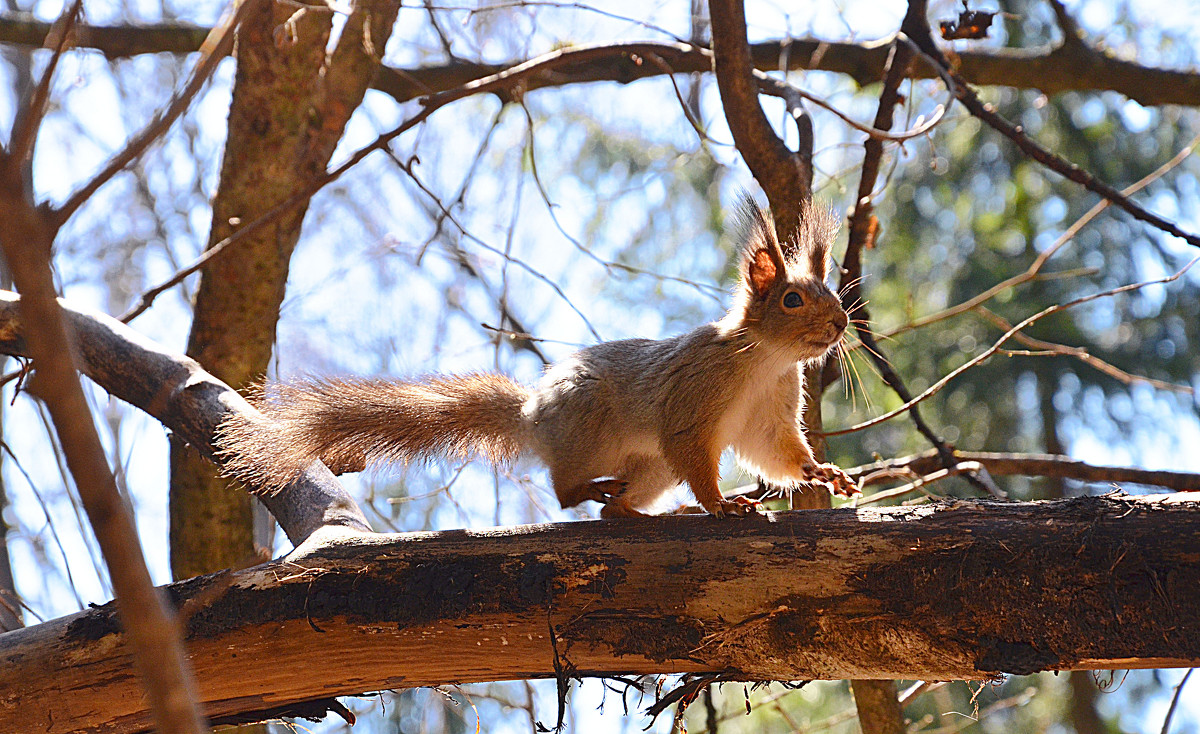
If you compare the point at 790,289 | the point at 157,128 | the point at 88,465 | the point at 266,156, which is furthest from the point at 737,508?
the point at 266,156

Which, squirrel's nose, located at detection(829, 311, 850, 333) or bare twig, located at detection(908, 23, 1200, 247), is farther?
bare twig, located at detection(908, 23, 1200, 247)

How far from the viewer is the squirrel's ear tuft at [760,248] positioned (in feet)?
7.83

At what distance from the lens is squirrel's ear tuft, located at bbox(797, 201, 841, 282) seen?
8.10 ft

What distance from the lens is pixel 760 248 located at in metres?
2.42

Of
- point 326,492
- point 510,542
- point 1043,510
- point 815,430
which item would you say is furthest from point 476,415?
point 1043,510

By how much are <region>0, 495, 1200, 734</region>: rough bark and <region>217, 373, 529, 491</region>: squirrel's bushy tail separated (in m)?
0.47

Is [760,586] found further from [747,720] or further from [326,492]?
[747,720]

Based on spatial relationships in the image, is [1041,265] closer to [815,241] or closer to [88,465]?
[815,241]

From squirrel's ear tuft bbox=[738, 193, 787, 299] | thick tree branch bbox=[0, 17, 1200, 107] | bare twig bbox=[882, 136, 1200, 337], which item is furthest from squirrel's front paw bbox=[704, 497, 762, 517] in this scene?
thick tree branch bbox=[0, 17, 1200, 107]

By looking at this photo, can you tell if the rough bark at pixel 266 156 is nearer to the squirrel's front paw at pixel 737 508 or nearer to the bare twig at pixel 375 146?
the bare twig at pixel 375 146

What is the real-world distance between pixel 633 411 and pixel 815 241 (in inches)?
26.5

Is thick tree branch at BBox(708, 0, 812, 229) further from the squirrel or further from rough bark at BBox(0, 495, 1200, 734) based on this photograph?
rough bark at BBox(0, 495, 1200, 734)

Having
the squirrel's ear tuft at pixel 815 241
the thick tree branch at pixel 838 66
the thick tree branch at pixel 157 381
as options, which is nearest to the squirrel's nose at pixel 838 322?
the squirrel's ear tuft at pixel 815 241

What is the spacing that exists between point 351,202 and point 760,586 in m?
4.73
